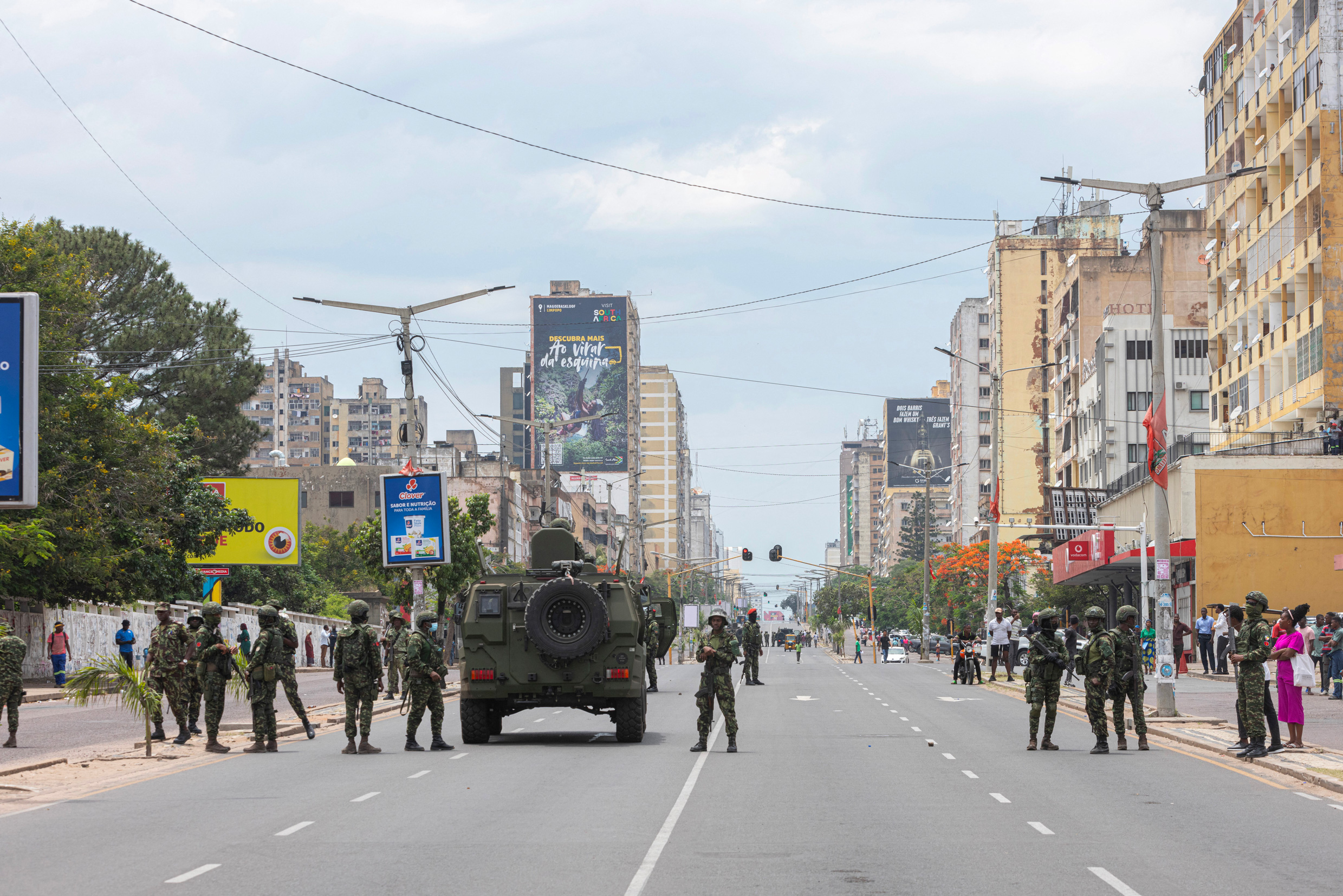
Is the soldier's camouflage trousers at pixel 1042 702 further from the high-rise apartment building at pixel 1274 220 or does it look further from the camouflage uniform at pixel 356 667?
the high-rise apartment building at pixel 1274 220

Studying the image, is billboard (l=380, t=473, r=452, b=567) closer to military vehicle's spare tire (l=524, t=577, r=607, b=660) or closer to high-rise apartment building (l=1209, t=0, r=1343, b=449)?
military vehicle's spare tire (l=524, t=577, r=607, b=660)

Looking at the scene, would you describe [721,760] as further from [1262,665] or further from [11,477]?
[11,477]

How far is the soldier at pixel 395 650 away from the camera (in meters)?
24.4

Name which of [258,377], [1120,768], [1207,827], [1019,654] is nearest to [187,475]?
[258,377]

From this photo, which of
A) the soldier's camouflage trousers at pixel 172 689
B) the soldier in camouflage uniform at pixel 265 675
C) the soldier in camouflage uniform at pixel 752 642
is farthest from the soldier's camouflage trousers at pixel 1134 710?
the soldier in camouflage uniform at pixel 752 642

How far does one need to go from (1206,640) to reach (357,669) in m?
31.1

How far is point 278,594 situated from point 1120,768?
6463 centimetres

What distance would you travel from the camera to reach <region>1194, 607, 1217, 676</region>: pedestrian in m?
45.1

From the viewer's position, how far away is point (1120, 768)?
61.3 feet

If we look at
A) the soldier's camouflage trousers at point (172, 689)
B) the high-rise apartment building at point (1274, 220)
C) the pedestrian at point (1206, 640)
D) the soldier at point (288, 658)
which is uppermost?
the high-rise apartment building at point (1274, 220)

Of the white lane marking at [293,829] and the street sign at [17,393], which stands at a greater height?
the street sign at [17,393]

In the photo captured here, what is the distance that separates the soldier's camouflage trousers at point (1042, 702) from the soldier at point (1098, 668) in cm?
64

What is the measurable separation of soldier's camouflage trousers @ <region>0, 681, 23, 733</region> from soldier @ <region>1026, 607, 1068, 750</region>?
1337 centimetres

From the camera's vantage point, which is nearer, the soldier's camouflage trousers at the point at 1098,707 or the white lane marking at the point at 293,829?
the white lane marking at the point at 293,829
